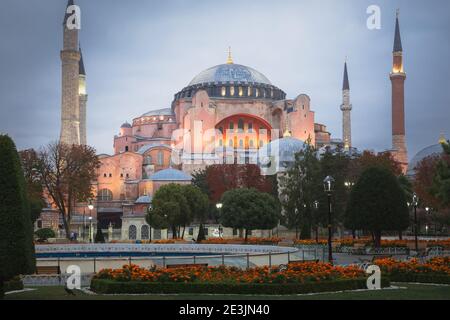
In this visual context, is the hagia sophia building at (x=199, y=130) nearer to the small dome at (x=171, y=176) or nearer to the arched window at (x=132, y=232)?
the small dome at (x=171, y=176)

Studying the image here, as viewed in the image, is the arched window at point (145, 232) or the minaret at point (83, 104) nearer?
the arched window at point (145, 232)

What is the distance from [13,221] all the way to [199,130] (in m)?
58.9

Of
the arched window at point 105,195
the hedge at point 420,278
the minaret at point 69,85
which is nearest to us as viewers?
the hedge at point 420,278

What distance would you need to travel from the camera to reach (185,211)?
41156mm

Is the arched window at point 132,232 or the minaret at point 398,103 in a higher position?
the minaret at point 398,103

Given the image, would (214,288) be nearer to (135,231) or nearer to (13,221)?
(13,221)

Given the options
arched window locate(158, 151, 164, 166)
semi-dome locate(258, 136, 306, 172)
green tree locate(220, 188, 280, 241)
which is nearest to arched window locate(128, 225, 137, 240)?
semi-dome locate(258, 136, 306, 172)

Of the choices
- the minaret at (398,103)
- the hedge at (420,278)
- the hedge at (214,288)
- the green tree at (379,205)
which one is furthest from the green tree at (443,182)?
the minaret at (398,103)

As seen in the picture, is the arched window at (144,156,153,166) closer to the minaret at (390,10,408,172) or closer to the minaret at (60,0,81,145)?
the minaret at (60,0,81,145)

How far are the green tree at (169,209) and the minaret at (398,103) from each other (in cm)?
3540

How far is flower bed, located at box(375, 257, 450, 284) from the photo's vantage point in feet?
48.0

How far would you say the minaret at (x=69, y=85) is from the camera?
60.1m
